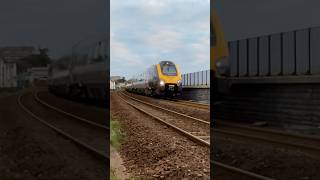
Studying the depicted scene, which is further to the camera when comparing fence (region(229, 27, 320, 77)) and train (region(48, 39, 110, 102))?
fence (region(229, 27, 320, 77))

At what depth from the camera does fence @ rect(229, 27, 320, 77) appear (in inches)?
641

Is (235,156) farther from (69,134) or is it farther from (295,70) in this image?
(295,70)

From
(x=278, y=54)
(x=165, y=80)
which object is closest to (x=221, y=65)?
(x=278, y=54)

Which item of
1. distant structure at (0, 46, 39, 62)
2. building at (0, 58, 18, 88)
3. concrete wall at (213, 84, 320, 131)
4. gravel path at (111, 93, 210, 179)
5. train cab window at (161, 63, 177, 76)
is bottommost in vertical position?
gravel path at (111, 93, 210, 179)

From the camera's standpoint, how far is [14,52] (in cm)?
631

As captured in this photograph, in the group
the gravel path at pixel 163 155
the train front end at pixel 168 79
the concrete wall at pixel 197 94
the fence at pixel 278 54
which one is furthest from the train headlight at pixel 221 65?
the train front end at pixel 168 79

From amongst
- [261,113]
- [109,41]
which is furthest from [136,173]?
[261,113]

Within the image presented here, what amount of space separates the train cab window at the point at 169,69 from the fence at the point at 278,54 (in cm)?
1075

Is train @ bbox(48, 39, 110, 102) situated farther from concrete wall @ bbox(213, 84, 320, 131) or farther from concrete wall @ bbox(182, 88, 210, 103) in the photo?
concrete wall @ bbox(182, 88, 210, 103)

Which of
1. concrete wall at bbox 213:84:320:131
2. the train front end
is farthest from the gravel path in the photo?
the train front end

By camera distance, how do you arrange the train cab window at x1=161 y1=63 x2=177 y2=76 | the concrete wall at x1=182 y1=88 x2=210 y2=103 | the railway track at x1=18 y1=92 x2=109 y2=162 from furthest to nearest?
the train cab window at x1=161 y1=63 x2=177 y2=76 < the concrete wall at x1=182 y1=88 x2=210 y2=103 < the railway track at x1=18 y1=92 x2=109 y2=162

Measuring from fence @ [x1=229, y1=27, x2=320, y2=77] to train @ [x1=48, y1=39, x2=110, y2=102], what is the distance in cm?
996

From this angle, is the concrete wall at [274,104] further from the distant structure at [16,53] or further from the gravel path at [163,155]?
the distant structure at [16,53]

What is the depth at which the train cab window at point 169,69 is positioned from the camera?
99.5 feet
